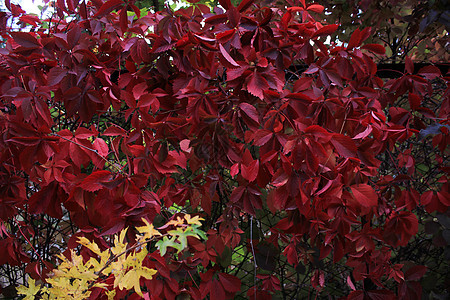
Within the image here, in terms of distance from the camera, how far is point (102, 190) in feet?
4.22

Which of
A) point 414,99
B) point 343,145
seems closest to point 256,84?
point 343,145

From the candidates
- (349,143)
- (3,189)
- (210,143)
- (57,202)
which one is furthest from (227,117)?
(3,189)

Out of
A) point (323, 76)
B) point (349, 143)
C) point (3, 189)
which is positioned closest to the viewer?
point (349, 143)

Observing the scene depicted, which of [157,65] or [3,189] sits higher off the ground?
[157,65]

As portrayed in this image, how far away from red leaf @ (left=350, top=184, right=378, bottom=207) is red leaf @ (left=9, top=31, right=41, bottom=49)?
1118mm

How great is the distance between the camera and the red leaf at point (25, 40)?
1.32 metres

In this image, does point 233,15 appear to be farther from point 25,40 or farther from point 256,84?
point 25,40

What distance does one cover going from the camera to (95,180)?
122cm

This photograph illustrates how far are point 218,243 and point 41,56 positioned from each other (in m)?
0.87

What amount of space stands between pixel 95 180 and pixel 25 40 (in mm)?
530

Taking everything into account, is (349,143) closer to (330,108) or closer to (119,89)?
(330,108)

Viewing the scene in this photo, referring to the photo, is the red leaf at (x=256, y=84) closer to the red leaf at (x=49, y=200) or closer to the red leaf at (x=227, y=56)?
the red leaf at (x=227, y=56)

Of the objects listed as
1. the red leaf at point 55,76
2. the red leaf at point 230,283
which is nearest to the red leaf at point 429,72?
the red leaf at point 230,283

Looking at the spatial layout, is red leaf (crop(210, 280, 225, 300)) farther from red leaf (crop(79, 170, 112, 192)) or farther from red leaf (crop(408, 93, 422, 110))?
red leaf (crop(408, 93, 422, 110))
